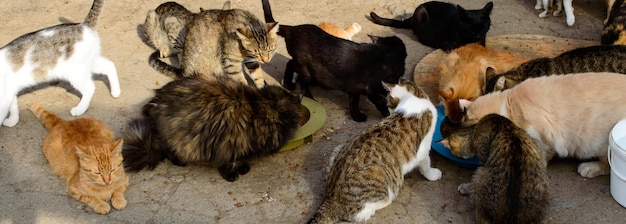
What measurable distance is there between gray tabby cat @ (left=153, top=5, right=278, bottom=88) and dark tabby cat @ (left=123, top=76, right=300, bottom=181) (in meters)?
0.81

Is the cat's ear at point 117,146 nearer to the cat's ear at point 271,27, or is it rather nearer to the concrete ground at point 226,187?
the concrete ground at point 226,187

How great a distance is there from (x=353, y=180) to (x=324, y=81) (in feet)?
5.04

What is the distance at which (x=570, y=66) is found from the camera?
16.2ft

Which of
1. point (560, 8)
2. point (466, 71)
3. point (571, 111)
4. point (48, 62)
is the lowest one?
point (560, 8)

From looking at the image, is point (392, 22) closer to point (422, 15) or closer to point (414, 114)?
point (422, 15)

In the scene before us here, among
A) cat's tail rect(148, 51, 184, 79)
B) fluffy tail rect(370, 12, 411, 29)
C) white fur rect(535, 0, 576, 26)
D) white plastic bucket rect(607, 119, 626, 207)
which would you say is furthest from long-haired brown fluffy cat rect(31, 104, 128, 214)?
white fur rect(535, 0, 576, 26)

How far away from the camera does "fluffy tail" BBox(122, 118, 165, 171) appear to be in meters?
4.52

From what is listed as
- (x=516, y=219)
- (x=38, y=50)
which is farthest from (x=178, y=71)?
(x=516, y=219)

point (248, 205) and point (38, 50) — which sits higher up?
point (38, 50)

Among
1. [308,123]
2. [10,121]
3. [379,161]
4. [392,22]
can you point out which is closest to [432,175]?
[379,161]

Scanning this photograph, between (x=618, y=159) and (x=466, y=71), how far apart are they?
160 centimetres

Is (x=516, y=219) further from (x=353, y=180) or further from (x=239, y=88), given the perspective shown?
(x=239, y=88)

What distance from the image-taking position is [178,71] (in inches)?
234

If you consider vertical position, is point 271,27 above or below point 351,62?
above
